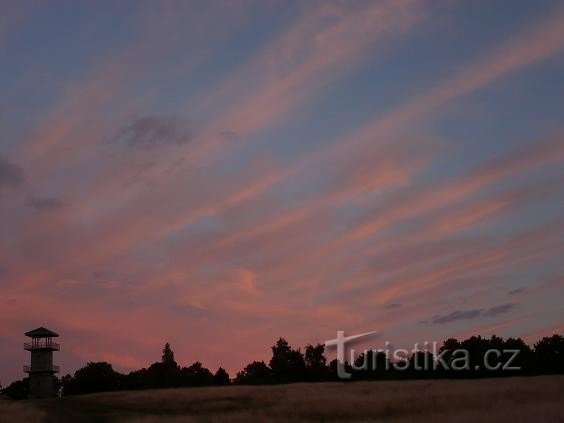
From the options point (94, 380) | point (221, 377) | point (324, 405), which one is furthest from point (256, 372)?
point (324, 405)

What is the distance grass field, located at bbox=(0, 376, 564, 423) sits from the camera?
36.7m

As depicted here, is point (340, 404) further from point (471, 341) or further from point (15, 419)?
point (471, 341)

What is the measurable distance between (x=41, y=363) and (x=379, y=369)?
45.2 meters

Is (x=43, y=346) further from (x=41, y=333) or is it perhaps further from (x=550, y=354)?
(x=550, y=354)

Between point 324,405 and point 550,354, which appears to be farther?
point 550,354

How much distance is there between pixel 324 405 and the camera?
47.6m

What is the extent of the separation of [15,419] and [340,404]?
19463 mm

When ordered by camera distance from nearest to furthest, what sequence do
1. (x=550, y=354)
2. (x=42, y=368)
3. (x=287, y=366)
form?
(x=42, y=368) → (x=550, y=354) → (x=287, y=366)

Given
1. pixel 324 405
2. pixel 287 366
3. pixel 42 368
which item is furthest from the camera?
pixel 287 366

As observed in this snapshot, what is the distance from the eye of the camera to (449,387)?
189 ft

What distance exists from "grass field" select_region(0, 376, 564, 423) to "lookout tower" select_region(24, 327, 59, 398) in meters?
21.4

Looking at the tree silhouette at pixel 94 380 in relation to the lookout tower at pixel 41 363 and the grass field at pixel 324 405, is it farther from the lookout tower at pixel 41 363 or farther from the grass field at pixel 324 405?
the grass field at pixel 324 405

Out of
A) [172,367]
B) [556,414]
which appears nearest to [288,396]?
[556,414]

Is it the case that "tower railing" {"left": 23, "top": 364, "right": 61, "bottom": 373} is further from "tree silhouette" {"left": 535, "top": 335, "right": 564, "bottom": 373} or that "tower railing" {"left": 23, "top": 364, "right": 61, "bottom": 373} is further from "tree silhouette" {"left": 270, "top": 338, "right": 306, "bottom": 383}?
"tree silhouette" {"left": 535, "top": 335, "right": 564, "bottom": 373}
